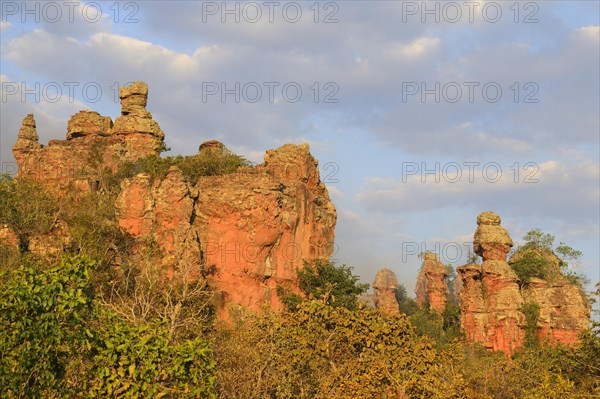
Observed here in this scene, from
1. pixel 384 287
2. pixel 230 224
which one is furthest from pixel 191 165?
pixel 384 287

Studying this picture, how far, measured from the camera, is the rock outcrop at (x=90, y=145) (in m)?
51.7

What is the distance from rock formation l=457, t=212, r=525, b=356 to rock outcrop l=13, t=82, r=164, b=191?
26.8 m

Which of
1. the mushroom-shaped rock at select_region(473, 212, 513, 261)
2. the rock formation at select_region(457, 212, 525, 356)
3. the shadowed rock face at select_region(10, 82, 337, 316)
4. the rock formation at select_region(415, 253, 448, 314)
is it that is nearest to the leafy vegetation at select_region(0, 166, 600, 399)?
the shadowed rock face at select_region(10, 82, 337, 316)

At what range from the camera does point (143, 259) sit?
4241 centimetres

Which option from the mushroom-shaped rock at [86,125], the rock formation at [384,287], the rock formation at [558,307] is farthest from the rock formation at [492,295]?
the mushroom-shaped rock at [86,125]

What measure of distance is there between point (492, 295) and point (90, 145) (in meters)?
32.7

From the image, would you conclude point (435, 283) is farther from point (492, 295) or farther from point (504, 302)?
point (504, 302)

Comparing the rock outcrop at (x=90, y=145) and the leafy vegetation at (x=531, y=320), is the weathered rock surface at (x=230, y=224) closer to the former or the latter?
the rock outcrop at (x=90, y=145)

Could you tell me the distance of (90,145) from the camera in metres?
53.7

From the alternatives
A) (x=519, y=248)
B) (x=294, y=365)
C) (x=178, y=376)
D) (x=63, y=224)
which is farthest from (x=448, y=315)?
(x=178, y=376)

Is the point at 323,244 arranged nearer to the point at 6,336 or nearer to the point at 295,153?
the point at 295,153

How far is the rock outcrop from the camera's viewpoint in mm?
51688

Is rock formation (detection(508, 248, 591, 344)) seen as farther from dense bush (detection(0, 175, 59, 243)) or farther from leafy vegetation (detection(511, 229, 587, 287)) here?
dense bush (detection(0, 175, 59, 243))

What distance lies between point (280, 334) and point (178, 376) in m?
12.5
